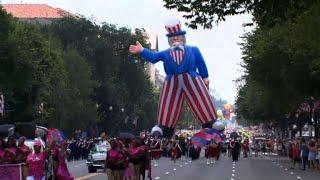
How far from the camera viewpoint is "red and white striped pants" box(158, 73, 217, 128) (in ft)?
185

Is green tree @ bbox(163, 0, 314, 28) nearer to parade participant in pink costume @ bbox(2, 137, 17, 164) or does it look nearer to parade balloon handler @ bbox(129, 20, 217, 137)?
parade participant in pink costume @ bbox(2, 137, 17, 164)

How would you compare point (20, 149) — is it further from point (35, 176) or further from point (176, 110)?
point (176, 110)

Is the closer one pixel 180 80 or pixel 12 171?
pixel 12 171

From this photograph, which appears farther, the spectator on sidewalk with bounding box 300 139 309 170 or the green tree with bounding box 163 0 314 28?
the spectator on sidewalk with bounding box 300 139 309 170

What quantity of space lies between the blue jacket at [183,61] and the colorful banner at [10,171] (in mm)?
36729

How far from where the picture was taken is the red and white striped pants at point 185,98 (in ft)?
185

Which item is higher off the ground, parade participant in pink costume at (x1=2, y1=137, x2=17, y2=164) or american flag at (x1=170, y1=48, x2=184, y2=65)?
american flag at (x1=170, y1=48, x2=184, y2=65)

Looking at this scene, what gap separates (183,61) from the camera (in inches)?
2205

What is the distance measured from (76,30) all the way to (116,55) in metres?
5.71

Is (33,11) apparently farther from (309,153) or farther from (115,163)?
(115,163)

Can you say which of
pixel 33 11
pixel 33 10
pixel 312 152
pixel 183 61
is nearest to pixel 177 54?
pixel 183 61

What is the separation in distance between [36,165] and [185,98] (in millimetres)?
38687

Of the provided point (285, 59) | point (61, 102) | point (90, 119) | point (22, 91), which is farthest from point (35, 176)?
point (90, 119)

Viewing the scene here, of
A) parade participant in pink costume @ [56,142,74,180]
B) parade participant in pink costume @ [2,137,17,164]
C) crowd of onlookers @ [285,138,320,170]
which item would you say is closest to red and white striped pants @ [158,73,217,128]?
crowd of onlookers @ [285,138,320,170]
